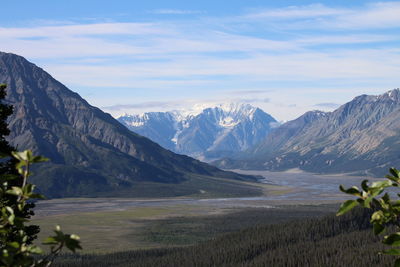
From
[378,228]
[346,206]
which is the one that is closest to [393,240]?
[378,228]

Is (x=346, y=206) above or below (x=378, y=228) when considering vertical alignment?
above

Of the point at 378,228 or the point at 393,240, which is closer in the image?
the point at 393,240

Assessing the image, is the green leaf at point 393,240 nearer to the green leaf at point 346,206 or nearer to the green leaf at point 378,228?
the green leaf at point 378,228

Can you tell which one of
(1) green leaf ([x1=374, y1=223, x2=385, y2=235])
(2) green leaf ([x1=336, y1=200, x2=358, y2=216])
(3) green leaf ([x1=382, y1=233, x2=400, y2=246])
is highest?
(2) green leaf ([x1=336, y1=200, x2=358, y2=216])

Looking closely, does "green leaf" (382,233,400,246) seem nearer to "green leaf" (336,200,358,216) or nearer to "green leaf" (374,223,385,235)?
"green leaf" (374,223,385,235)

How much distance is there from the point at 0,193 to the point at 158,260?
187536 mm

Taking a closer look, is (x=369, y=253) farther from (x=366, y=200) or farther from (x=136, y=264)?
(x=366, y=200)

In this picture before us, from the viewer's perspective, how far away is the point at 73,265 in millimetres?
186000

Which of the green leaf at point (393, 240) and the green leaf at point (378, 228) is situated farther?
the green leaf at point (378, 228)

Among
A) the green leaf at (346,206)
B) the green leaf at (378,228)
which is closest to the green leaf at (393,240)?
the green leaf at (378,228)

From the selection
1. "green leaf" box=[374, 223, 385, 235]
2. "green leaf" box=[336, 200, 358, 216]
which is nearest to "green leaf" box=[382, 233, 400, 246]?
"green leaf" box=[374, 223, 385, 235]

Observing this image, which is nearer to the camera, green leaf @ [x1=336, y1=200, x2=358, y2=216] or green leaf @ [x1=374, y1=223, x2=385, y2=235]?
green leaf @ [x1=336, y1=200, x2=358, y2=216]

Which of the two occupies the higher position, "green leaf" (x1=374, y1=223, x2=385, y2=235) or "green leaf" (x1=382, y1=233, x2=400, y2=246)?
"green leaf" (x1=374, y1=223, x2=385, y2=235)

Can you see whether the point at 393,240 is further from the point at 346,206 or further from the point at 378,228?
the point at 346,206
